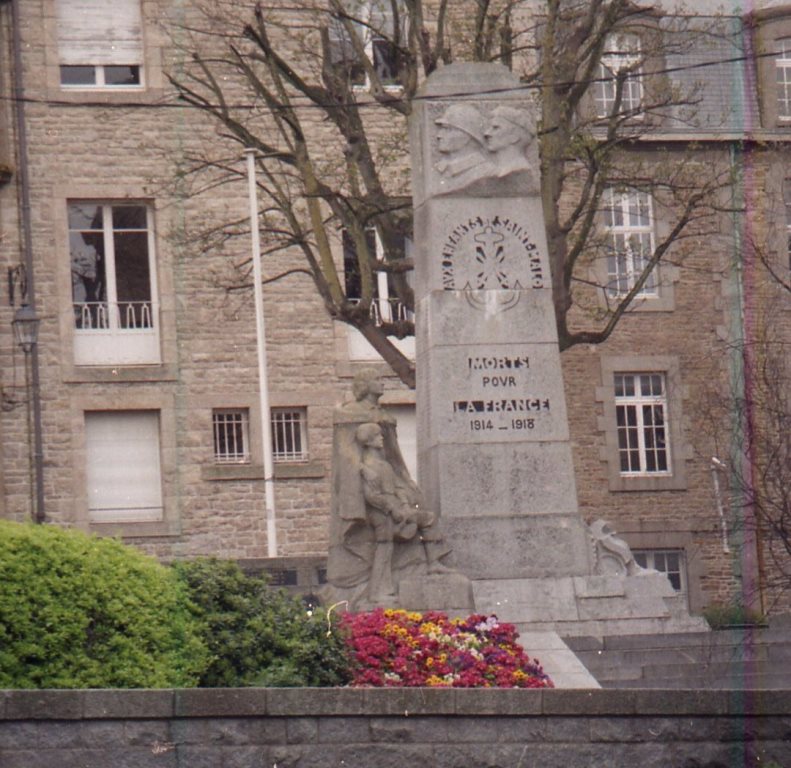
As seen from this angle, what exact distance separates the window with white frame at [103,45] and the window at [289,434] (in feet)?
18.6

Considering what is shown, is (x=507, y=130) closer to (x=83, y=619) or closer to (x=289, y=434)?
(x=83, y=619)

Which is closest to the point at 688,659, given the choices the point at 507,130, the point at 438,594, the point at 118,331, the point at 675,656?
the point at 675,656

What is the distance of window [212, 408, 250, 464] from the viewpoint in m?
39.8

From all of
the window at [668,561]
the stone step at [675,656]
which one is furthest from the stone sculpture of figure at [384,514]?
the window at [668,561]

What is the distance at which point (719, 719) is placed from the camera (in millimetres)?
15266

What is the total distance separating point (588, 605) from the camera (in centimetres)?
2075

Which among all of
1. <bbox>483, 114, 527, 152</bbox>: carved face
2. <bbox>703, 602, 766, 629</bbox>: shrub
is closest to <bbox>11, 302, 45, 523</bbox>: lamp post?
<bbox>703, 602, 766, 629</bbox>: shrub

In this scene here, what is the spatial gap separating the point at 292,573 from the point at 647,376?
14921 millimetres

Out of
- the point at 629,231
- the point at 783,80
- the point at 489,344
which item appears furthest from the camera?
the point at 783,80

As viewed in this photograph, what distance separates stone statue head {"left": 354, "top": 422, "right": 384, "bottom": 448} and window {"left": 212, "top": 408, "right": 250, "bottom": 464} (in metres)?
19.6

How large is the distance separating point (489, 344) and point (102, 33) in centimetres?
1989

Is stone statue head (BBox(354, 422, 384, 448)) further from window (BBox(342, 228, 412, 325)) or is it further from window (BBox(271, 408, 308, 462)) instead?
window (BBox(271, 408, 308, 462))

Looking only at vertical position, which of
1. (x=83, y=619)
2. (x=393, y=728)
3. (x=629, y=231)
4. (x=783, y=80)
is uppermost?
(x=783, y=80)

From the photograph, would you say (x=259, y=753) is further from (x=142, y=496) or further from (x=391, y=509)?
(x=142, y=496)
